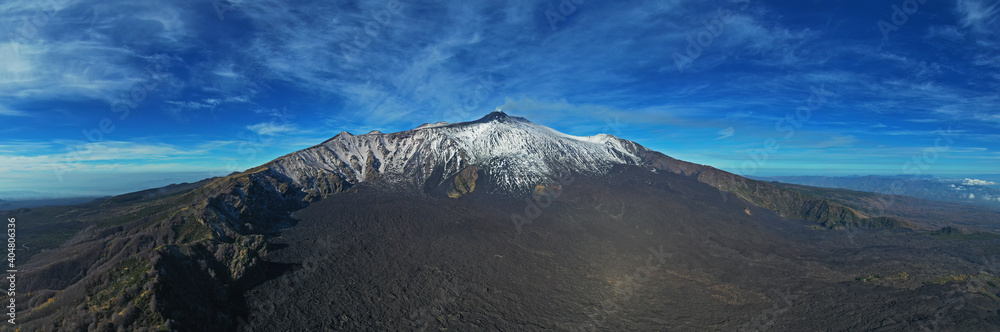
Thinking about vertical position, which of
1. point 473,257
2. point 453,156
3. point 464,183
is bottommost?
point 473,257

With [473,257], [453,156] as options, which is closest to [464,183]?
[453,156]

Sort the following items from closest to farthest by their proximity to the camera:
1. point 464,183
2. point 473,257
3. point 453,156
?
1. point 473,257
2. point 464,183
3. point 453,156

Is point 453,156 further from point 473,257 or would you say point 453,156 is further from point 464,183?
point 473,257

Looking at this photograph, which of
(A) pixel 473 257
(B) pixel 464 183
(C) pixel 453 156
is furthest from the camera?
(C) pixel 453 156

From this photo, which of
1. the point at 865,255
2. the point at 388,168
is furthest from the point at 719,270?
the point at 388,168

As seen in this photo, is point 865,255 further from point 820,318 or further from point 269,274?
point 269,274
